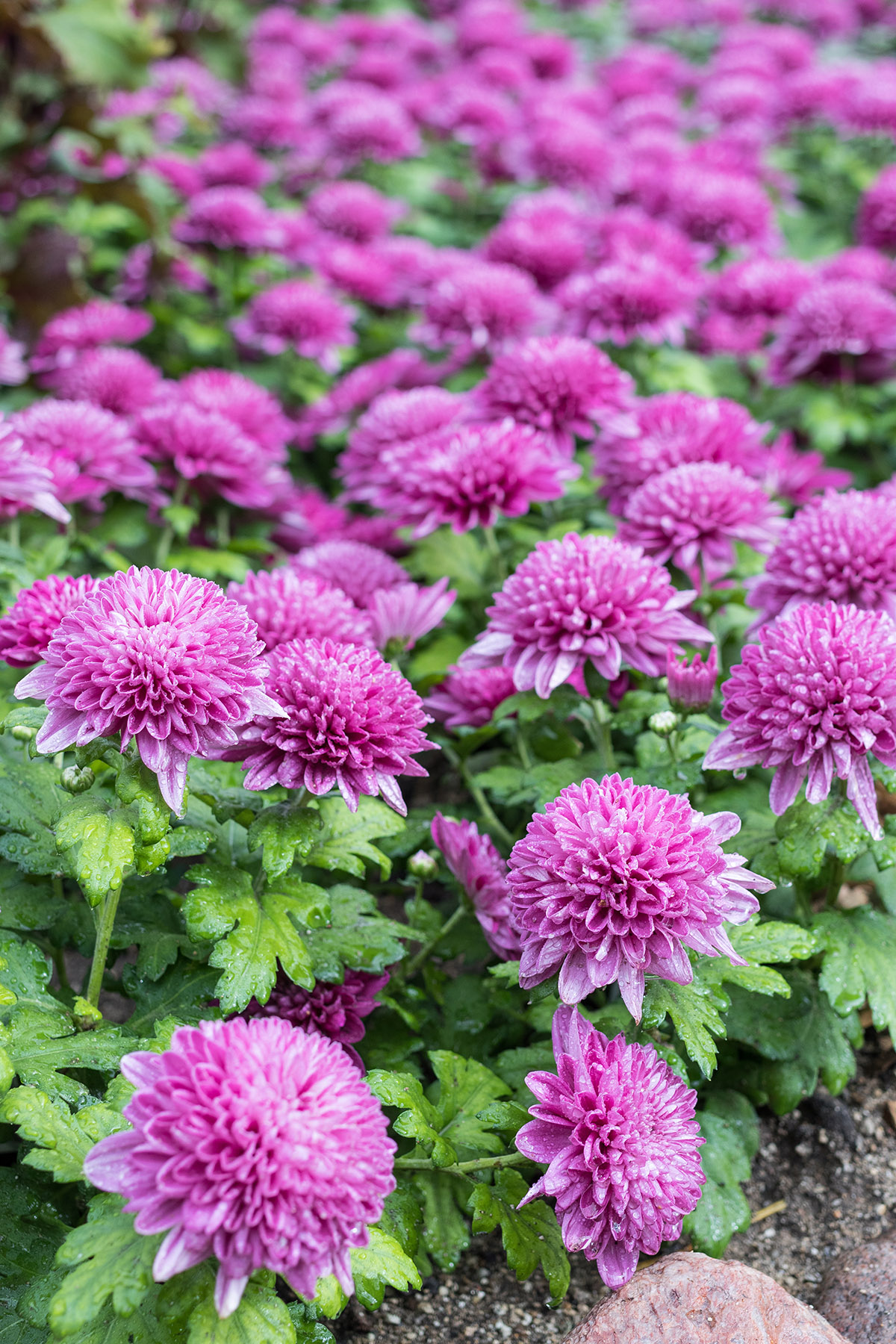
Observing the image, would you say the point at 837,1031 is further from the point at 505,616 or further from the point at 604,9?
the point at 604,9

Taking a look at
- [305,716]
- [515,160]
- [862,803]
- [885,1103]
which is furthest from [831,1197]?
[515,160]

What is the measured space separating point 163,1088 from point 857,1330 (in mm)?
1302

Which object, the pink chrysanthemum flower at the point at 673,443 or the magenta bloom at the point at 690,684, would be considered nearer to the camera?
the magenta bloom at the point at 690,684

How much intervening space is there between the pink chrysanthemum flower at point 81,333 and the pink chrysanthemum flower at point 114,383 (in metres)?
0.32

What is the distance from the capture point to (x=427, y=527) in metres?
2.54

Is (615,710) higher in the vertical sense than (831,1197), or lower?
higher

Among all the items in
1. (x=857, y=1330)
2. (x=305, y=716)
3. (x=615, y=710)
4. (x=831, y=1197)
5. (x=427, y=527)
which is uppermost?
(x=305, y=716)

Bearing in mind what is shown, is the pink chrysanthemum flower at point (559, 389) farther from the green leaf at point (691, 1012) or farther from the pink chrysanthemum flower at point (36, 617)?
the green leaf at point (691, 1012)

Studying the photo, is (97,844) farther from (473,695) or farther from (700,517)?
(700,517)

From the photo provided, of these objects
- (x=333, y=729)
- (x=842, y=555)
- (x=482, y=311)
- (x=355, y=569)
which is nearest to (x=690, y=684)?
(x=842, y=555)

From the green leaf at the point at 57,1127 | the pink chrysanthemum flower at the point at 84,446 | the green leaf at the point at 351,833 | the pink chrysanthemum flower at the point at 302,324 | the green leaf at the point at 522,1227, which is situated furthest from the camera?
the pink chrysanthemum flower at the point at 302,324

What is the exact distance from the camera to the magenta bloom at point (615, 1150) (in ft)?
5.13

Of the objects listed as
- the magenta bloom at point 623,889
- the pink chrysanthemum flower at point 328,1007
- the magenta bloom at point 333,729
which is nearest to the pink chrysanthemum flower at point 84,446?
the magenta bloom at point 333,729

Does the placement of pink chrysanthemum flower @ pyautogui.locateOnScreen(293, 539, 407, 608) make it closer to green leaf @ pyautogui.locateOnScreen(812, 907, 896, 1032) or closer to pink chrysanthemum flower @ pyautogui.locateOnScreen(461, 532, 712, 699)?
pink chrysanthemum flower @ pyautogui.locateOnScreen(461, 532, 712, 699)
